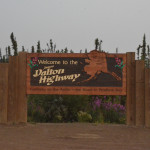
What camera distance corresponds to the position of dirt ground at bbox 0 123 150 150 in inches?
250

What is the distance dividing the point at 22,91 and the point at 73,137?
115 inches

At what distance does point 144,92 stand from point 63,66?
301 centimetres

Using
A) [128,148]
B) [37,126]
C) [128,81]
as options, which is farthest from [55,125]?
[128,148]

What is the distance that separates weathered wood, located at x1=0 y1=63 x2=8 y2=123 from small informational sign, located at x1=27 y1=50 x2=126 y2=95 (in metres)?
0.79

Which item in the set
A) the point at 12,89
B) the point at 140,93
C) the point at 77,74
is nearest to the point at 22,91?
the point at 12,89

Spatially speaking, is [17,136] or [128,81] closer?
[17,136]

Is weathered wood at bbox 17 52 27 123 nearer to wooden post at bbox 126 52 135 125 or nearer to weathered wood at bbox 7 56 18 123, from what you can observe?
weathered wood at bbox 7 56 18 123

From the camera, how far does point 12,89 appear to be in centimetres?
945

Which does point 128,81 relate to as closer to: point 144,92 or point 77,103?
point 144,92

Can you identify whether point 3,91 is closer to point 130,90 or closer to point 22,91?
point 22,91

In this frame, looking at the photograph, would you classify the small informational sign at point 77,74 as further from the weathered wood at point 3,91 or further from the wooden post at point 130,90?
the weathered wood at point 3,91

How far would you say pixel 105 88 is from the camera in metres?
9.41

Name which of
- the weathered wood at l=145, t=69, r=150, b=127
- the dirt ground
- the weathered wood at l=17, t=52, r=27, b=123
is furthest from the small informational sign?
the dirt ground

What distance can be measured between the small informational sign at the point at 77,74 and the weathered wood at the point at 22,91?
167 mm
